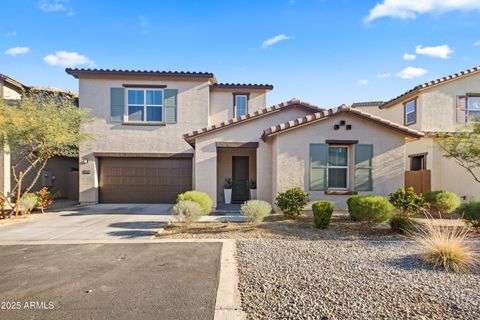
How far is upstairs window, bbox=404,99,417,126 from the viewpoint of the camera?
1520 centimetres

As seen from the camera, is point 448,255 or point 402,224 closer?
point 448,255

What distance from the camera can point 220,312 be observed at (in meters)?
3.41

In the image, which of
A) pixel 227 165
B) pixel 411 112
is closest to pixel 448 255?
pixel 227 165

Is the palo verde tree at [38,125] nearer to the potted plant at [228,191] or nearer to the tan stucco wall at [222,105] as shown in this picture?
the tan stucco wall at [222,105]

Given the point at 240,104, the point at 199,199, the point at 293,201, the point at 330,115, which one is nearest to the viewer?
the point at 199,199

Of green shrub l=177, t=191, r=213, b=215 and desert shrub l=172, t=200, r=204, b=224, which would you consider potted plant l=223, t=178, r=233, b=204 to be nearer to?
green shrub l=177, t=191, r=213, b=215

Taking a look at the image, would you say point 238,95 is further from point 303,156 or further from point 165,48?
point 303,156

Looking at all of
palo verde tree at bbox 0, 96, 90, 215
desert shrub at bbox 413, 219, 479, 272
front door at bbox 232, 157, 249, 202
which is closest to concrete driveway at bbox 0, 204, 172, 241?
palo verde tree at bbox 0, 96, 90, 215

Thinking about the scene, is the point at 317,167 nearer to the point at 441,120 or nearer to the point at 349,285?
the point at 349,285

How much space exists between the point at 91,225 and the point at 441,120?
58.8ft

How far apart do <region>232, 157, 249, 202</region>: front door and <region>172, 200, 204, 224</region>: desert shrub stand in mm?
5850

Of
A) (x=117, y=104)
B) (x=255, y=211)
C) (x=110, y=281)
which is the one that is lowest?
(x=110, y=281)

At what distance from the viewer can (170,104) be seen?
47.2ft

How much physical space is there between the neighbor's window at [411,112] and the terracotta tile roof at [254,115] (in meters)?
6.69
